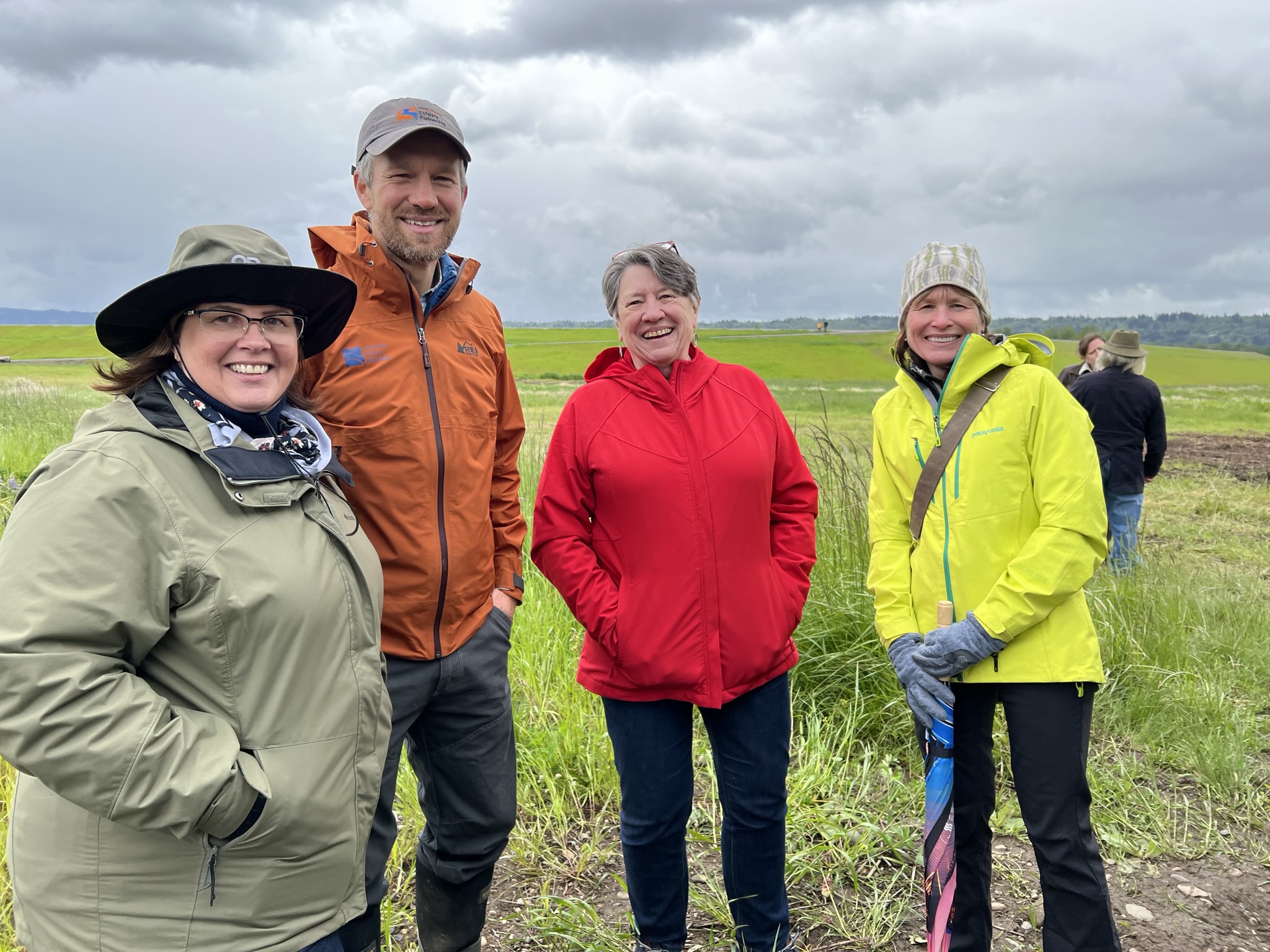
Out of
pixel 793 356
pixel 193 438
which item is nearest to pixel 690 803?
pixel 193 438

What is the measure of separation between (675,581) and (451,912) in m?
1.42

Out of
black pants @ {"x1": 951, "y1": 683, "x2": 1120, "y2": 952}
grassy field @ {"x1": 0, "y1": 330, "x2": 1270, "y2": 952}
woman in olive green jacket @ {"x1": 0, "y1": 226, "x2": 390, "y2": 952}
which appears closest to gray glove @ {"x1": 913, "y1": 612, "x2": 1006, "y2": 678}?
black pants @ {"x1": 951, "y1": 683, "x2": 1120, "y2": 952}

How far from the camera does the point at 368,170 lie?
2.71 metres

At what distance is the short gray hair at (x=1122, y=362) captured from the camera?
300 inches

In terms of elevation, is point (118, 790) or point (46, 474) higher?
point (46, 474)

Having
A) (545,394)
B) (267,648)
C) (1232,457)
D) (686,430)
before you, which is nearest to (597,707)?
(686,430)

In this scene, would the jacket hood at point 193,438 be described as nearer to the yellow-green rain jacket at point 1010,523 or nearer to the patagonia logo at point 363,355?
the patagonia logo at point 363,355

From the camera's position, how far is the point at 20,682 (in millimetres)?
1473

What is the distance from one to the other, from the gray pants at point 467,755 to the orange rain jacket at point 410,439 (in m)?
0.11

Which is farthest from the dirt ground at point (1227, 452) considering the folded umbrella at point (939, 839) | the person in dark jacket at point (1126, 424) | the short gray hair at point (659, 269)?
the short gray hair at point (659, 269)

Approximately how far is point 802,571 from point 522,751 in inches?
75.5

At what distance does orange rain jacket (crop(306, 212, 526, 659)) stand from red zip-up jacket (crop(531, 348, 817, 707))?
262 mm

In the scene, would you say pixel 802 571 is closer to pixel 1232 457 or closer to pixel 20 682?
pixel 20 682

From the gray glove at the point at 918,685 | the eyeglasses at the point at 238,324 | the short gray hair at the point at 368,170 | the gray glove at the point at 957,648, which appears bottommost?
the gray glove at the point at 918,685
